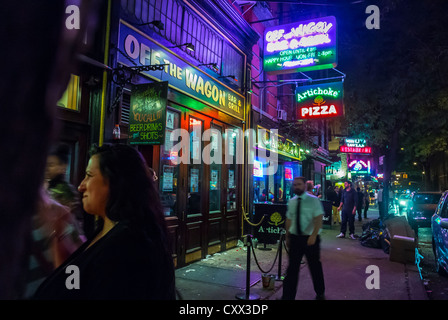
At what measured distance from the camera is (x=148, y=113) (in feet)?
19.4

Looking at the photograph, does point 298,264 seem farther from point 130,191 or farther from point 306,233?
point 130,191

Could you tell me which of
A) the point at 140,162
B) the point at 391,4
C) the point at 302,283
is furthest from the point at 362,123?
the point at 140,162

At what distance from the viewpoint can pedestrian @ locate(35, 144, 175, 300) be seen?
1.38 meters

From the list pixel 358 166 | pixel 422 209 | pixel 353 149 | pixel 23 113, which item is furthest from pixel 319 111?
pixel 358 166

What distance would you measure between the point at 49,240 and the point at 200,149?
6165 millimetres

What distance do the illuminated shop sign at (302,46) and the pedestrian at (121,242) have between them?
9057 millimetres

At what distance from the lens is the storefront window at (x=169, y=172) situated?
731 centimetres

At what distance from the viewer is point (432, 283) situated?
271 inches

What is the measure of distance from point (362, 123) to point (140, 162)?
1874 centimetres

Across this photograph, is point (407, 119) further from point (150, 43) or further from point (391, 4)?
point (150, 43)

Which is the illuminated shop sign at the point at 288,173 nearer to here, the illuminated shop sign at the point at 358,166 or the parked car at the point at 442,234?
the parked car at the point at 442,234

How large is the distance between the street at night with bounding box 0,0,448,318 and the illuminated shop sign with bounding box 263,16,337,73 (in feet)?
0.13

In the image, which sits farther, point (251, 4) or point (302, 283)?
point (251, 4)
